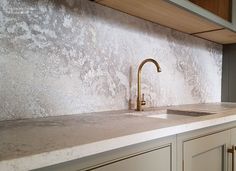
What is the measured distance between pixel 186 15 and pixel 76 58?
70 cm

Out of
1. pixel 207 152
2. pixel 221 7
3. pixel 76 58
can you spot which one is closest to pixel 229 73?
pixel 221 7

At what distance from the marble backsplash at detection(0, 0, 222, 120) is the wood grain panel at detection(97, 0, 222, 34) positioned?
0.06 meters

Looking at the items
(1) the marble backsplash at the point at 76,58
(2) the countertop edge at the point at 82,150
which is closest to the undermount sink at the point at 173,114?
(1) the marble backsplash at the point at 76,58

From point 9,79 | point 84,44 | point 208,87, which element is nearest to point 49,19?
point 84,44

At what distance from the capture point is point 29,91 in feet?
2.99

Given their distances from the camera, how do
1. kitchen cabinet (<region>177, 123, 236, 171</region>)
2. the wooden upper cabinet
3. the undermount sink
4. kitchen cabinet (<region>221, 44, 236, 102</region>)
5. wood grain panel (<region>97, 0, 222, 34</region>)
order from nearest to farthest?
kitchen cabinet (<region>177, 123, 236, 171</region>), wood grain panel (<region>97, 0, 222, 34</region>), the undermount sink, the wooden upper cabinet, kitchen cabinet (<region>221, 44, 236, 102</region>)

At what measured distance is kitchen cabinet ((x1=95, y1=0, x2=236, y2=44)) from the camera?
1.17 metres

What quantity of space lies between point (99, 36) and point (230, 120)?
793mm

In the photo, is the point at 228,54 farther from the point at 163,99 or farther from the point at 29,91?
the point at 29,91

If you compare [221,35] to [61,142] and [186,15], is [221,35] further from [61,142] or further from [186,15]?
[61,142]

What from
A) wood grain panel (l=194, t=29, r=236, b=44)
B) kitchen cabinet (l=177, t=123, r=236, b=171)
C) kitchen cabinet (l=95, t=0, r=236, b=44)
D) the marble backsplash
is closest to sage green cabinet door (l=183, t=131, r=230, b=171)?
→ kitchen cabinet (l=177, t=123, r=236, b=171)

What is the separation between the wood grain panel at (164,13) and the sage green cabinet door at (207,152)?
2.19 ft

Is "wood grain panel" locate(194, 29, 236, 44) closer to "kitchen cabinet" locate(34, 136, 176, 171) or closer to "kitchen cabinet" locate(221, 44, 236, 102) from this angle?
"kitchen cabinet" locate(221, 44, 236, 102)

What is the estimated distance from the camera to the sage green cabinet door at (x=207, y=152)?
2.94 feet
